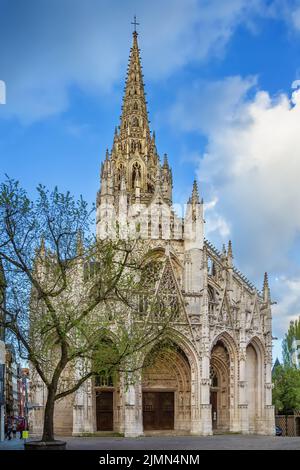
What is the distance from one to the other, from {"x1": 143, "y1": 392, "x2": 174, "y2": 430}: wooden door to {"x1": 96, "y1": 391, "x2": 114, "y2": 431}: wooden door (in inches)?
110

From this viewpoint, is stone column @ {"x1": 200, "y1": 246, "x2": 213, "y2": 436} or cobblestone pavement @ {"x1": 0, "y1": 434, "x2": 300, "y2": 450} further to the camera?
stone column @ {"x1": 200, "y1": 246, "x2": 213, "y2": 436}

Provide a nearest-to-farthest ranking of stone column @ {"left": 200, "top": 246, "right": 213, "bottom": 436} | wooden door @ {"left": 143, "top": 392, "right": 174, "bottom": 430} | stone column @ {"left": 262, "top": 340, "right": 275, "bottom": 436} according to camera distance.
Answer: stone column @ {"left": 200, "top": 246, "right": 213, "bottom": 436}
wooden door @ {"left": 143, "top": 392, "right": 174, "bottom": 430}
stone column @ {"left": 262, "top": 340, "right": 275, "bottom": 436}

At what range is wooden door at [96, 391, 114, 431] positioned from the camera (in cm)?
5316

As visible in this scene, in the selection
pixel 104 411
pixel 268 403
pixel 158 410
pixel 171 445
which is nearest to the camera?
pixel 171 445

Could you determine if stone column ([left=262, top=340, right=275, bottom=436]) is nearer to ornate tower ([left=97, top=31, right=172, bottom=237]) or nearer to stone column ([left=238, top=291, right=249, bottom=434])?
stone column ([left=238, top=291, right=249, bottom=434])

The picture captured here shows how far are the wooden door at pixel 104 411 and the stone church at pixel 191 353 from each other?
0.26ft

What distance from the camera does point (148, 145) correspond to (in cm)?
7112

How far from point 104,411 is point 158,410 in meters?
4.54

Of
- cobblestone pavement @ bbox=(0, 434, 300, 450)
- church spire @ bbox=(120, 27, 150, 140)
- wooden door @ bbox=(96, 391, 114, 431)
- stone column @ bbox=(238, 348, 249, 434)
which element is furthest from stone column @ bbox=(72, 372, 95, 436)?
church spire @ bbox=(120, 27, 150, 140)

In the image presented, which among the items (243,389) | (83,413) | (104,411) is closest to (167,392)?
(104,411)

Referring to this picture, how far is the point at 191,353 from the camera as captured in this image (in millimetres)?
53531

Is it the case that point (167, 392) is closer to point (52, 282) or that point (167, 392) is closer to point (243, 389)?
point (243, 389)
